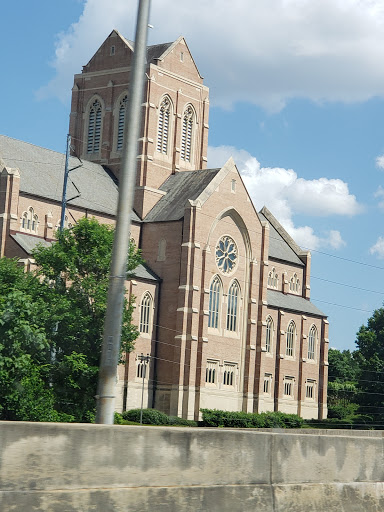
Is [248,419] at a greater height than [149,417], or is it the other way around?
[248,419]

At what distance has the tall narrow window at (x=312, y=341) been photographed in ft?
268

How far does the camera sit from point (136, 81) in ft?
38.7

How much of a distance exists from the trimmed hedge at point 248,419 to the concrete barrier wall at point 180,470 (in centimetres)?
4979

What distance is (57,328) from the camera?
47.6m

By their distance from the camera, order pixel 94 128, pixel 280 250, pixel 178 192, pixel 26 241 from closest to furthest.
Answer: pixel 26 241
pixel 178 192
pixel 94 128
pixel 280 250

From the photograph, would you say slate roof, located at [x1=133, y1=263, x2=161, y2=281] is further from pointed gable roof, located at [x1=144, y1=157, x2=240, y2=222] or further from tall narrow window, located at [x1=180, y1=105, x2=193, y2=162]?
tall narrow window, located at [x1=180, y1=105, x2=193, y2=162]

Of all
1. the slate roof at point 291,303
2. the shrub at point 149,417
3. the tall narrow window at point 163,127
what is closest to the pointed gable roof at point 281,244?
the slate roof at point 291,303

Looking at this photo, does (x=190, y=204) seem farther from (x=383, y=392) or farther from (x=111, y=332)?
(x=111, y=332)

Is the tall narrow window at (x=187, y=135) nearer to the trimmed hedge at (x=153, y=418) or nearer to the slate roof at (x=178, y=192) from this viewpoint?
the slate roof at (x=178, y=192)

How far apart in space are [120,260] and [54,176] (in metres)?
55.5

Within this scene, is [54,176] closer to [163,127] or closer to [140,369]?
[163,127]

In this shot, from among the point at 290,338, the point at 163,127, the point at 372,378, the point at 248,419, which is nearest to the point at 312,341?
the point at 290,338

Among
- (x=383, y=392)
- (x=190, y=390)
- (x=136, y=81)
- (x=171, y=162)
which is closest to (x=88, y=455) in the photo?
(x=136, y=81)

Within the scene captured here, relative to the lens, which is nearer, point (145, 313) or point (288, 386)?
point (145, 313)
